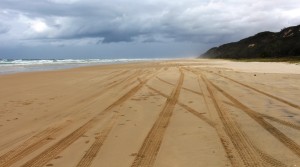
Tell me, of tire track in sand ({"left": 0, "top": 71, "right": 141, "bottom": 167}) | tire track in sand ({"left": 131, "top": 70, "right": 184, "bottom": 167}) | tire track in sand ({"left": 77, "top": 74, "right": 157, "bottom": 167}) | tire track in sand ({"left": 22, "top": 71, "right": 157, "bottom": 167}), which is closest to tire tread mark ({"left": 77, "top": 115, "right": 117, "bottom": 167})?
tire track in sand ({"left": 77, "top": 74, "right": 157, "bottom": 167})

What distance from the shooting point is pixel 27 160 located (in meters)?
5.05

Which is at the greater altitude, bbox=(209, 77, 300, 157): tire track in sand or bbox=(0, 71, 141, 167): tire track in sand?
bbox=(209, 77, 300, 157): tire track in sand

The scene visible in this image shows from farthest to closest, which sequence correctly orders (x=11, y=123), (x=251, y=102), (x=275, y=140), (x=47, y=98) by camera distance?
(x=47, y=98) < (x=251, y=102) < (x=11, y=123) < (x=275, y=140)

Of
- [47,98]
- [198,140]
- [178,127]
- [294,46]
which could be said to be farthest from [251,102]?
[294,46]

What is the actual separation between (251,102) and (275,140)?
3.90 metres

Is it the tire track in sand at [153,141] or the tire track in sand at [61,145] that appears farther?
the tire track in sand at [61,145]

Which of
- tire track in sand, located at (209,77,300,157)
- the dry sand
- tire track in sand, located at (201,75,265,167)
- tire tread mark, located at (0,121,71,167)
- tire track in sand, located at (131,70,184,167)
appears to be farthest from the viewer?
tire track in sand, located at (209,77,300,157)

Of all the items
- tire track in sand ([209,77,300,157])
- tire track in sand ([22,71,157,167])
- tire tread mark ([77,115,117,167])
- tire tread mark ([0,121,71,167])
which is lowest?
tire tread mark ([0,121,71,167])

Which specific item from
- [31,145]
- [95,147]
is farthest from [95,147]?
[31,145]

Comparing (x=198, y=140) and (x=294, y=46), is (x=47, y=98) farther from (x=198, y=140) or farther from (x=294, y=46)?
(x=294, y=46)

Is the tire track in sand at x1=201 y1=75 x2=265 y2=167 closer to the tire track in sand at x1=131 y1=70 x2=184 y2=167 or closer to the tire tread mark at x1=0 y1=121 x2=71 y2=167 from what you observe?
the tire track in sand at x1=131 y1=70 x2=184 y2=167

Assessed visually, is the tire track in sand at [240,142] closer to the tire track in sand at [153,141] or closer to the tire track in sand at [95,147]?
the tire track in sand at [153,141]

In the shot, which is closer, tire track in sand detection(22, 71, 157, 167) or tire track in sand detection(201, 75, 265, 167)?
tire track in sand detection(201, 75, 265, 167)

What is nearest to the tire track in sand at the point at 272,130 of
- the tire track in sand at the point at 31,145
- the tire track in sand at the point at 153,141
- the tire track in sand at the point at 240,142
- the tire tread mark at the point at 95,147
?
the tire track in sand at the point at 240,142
